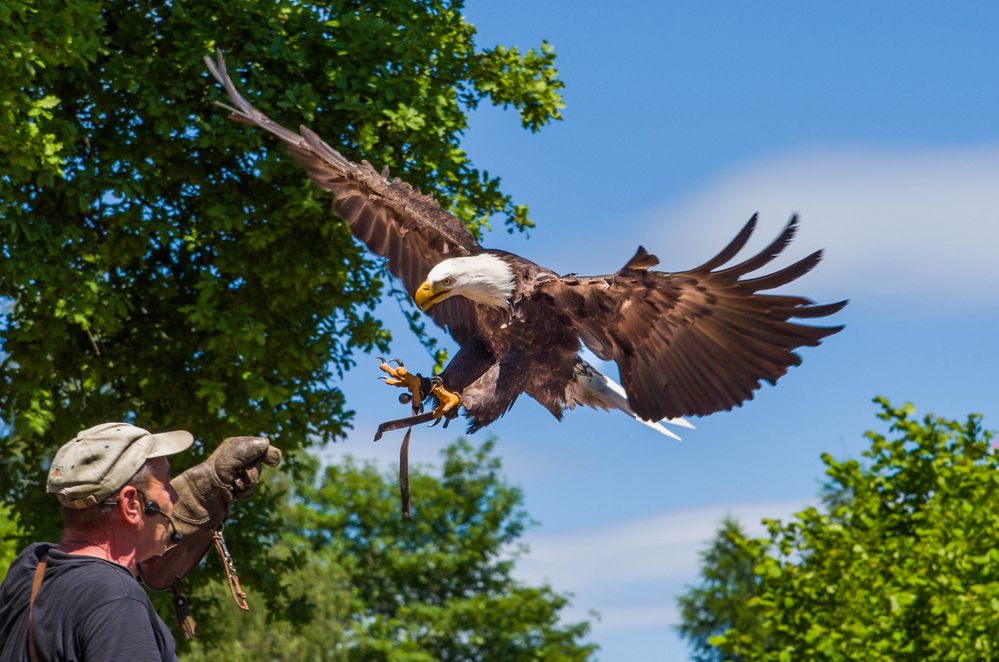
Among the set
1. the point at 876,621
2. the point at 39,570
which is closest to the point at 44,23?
the point at 876,621

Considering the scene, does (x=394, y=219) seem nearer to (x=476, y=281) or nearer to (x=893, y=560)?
(x=476, y=281)

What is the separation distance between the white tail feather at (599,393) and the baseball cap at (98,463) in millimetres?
3645

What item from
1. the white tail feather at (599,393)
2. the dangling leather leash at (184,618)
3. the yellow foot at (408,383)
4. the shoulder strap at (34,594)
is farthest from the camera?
the white tail feather at (599,393)

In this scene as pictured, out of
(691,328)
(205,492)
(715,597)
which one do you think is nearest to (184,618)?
(205,492)

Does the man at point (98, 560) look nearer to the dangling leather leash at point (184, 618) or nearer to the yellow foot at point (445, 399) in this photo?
the dangling leather leash at point (184, 618)

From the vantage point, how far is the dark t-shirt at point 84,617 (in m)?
3.15

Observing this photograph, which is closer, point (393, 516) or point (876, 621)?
point (876, 621)

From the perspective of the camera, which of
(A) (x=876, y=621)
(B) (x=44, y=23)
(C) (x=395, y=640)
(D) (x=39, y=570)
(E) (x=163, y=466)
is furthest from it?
(C) (x=395, y=640)

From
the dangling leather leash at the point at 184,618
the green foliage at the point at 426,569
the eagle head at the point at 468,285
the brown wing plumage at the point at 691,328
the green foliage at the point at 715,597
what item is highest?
the green foliage at the point at 715,597

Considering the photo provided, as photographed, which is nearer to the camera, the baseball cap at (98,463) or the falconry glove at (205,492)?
the baseball cap at (98,463)

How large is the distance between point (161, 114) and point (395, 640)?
88.2 ft

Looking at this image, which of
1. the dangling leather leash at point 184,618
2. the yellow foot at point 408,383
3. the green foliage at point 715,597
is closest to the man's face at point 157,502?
the dangling leather leash at point 184,618

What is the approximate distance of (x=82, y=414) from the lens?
14.2 metres

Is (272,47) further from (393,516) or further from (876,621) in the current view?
(393,516)
